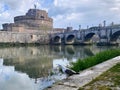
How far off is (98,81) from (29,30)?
9754 centimetres

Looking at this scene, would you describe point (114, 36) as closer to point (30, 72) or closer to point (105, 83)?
point (30, 72)

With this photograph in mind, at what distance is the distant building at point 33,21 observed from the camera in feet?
→ 335

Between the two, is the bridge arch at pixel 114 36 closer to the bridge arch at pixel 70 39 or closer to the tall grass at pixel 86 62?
the bridge arch at pixel 70 39

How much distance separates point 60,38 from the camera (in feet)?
302

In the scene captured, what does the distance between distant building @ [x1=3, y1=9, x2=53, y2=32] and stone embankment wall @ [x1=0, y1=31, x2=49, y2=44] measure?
8075 mm

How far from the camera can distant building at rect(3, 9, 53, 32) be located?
10202 cm

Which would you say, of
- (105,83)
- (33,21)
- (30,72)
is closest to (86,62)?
(30,72)

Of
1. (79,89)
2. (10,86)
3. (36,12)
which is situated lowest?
(10,86)

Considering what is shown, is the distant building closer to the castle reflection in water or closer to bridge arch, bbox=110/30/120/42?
bridge arch, bbox=110/30/120/42

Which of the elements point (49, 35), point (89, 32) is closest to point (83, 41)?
point (89, 32)

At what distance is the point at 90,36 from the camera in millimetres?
77000

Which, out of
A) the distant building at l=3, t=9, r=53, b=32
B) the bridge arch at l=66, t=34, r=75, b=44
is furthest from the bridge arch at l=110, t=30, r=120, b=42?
the distant building at l=3, t=9, r=53, b=32

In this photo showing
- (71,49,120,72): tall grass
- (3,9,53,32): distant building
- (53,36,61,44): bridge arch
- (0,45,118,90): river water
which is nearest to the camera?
(0,45,118,90): river water

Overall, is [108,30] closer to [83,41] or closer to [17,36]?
[83,41]
